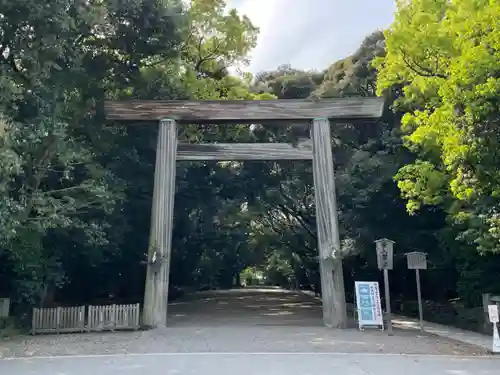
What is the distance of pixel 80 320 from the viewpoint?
44.6 feet

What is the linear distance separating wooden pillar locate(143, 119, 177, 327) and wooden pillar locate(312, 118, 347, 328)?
450cm

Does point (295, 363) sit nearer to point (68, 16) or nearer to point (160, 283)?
point (160, 283)

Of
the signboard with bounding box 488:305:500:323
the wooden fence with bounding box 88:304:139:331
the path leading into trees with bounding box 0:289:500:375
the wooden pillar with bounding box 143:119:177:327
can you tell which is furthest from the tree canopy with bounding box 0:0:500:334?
the path leading into trees with bounding box 0:289:500:375

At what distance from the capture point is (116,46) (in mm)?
17078

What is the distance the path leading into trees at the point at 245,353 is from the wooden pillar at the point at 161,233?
0.81 metres

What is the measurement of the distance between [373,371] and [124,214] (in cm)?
1363

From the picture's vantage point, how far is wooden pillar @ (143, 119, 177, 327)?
1398cm

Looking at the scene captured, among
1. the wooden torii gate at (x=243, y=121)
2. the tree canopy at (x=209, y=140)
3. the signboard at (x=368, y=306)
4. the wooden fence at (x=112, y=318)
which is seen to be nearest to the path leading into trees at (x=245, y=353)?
the signboard at (x=368, y=306)

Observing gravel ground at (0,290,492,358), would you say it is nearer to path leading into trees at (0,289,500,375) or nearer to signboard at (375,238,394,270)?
path leading into trees at (0,289,500,375)

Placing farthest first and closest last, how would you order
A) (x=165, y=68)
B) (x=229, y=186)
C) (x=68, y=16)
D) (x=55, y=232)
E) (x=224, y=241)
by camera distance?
(x=224, y=241) → (x=229, y=186) → (x=165, y=68) → (x=55, y=232) → (x=68, y=16)

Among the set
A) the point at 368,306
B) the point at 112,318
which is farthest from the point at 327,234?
the point at 112,318

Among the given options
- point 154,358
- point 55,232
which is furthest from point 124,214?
point 154,358

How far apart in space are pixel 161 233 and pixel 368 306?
6.29 meters

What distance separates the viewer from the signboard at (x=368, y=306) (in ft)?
43.7
